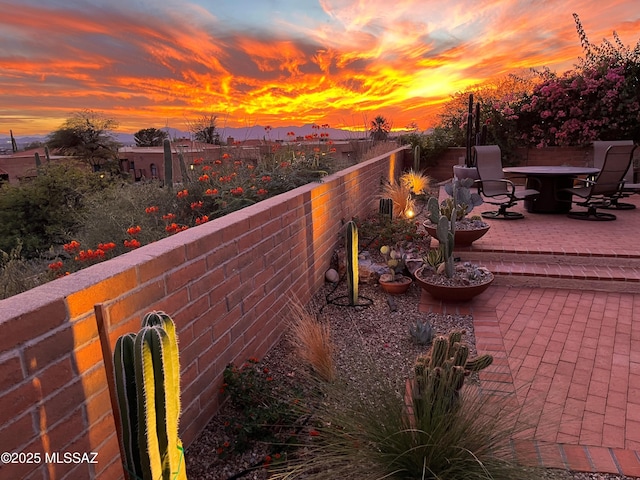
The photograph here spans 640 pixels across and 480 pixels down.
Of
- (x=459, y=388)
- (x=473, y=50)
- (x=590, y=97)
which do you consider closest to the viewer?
(x=459, y=388)

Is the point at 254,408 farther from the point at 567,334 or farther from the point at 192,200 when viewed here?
the point at 192,200

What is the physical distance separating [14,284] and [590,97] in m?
14.1

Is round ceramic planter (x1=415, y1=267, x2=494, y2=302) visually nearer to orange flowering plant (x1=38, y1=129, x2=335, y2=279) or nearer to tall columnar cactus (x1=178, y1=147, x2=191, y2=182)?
orange flowering plant (x1=38, y1=129, x2=335, y2=279)

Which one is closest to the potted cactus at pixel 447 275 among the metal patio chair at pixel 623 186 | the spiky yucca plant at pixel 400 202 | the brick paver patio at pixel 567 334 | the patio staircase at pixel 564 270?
the brick paver patio at pixel 567 334

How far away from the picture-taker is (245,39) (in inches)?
304

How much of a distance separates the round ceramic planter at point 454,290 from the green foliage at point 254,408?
2.11 meters

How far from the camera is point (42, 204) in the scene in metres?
12.3

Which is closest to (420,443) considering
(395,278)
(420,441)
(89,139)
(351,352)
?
(420,441)

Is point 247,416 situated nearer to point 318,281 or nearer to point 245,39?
point 318,281

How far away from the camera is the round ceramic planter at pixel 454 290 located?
13.7ft

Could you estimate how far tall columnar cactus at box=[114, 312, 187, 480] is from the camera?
4.31 ft

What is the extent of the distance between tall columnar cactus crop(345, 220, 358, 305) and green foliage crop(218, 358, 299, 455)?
1.56 m

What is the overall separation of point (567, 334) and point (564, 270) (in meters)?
1.57

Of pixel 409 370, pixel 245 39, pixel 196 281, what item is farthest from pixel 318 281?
pixel 245 39
